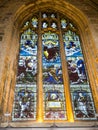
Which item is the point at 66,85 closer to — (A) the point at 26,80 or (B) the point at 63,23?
(A) the point at 26,80

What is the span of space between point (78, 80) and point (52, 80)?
683 millimetres

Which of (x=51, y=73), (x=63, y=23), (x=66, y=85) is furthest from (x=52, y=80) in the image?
(x=63, y=23)

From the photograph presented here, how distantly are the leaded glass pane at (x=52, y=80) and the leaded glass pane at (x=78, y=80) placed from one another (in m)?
0.27

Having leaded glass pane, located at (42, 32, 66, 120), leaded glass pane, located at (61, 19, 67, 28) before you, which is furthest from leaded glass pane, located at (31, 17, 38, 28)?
leaded glass pane, located at (61, 19, 67, 28)

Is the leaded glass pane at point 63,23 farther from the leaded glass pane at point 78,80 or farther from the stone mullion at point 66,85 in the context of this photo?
the stone mullion at point 66,85

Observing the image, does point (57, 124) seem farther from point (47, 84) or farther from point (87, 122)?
point (47, 84)

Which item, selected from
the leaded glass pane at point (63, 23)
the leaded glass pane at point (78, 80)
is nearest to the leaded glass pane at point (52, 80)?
the leaded glass pane at point (78, 80)

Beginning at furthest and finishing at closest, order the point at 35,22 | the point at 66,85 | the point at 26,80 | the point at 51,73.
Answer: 1. the point at 35,22
2. the point at 51,73
3. the point at 26,80
4. the point at 66,85

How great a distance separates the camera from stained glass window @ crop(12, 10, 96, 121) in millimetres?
5511

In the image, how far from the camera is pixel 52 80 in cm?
619

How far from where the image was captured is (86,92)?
19.6 ft

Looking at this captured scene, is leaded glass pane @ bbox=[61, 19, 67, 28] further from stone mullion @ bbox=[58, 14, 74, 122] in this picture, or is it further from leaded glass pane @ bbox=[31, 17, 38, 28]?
leaded glass pane @ bbox=[31, 17, 38, 28]

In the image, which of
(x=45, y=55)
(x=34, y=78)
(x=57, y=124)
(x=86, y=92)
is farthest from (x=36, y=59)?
(x=57, y=124)

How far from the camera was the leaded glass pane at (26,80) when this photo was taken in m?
5.46
